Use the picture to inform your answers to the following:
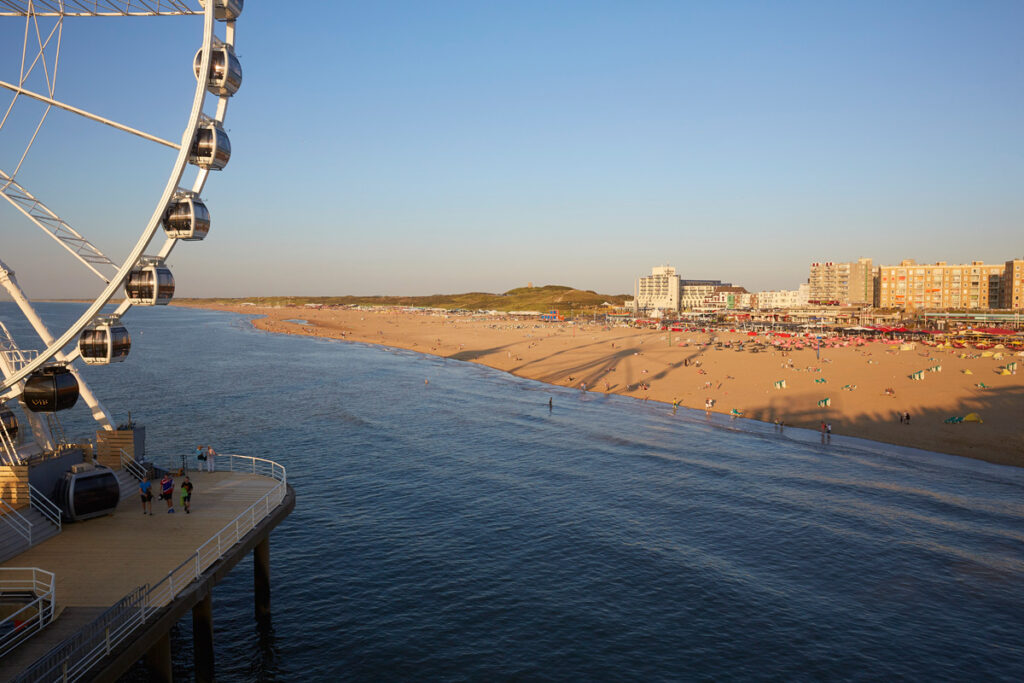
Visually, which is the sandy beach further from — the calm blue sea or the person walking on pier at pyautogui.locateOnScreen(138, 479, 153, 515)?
the person walking on pier at pyautogui.locateOnScreen(138, 479, 153, 515)

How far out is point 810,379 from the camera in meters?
66.4

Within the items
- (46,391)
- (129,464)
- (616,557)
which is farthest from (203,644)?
(616,557)

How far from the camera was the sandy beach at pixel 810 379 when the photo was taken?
1785 inches

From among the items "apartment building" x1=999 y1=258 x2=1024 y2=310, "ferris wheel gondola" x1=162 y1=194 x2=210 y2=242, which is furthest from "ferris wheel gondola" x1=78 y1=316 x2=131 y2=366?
"apartment building" x1=999 y1=258 x2=1024 y2=310

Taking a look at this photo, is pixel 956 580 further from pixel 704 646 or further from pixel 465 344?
pixel 465 344

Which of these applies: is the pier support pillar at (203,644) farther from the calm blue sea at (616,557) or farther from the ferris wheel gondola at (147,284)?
the ferris wheel gondola at (147,284)

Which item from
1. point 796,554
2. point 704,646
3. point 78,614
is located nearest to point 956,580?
point 796,554

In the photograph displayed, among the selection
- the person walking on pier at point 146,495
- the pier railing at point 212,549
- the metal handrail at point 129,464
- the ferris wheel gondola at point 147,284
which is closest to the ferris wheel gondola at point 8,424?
the metal handrail at point 129,464

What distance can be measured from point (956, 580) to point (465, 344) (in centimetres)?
9469

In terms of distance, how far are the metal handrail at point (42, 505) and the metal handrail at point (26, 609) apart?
2.65 m

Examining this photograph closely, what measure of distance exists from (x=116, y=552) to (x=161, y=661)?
347 cm

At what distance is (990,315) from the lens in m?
142

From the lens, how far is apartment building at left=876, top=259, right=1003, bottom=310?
181 m

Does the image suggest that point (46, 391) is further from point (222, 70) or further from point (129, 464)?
point (222, 70)
